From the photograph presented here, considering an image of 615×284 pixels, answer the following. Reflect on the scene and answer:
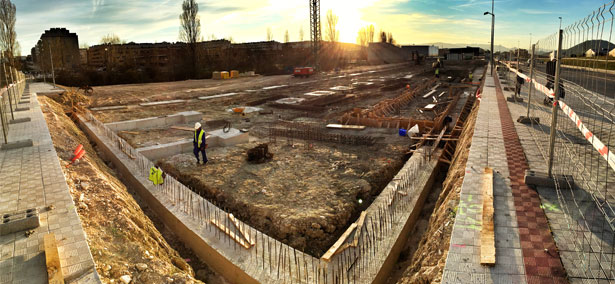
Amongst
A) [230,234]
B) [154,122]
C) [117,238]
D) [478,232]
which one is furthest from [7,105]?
[478,232]

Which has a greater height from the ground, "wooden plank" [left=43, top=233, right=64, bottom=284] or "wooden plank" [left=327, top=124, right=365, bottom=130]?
"wooden plank" [left=327, top=124, right=365, bottom=130]

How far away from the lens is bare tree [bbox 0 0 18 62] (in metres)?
38.3

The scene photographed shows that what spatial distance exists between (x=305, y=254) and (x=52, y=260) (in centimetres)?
335

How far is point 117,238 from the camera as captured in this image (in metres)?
5.07

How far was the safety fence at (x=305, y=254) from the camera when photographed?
16.8 ft

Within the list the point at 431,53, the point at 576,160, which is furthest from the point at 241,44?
the point at 576,160

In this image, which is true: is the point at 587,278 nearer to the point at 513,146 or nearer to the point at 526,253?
the point at 526,253

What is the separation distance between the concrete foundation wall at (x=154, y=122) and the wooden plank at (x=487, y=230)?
13.6 meters

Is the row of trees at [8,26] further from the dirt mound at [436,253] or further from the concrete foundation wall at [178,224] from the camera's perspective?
the dirt mound at [436,253]

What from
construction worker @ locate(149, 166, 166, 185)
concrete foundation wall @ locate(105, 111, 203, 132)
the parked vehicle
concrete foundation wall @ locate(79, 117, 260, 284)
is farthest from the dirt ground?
the parked vehicle

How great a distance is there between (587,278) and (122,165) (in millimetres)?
10189

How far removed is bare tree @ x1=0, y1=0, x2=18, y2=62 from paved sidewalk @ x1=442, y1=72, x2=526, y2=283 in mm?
48224

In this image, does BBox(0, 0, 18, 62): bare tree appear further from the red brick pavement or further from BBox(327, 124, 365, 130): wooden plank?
the red brick pavement

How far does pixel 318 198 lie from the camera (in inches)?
316
